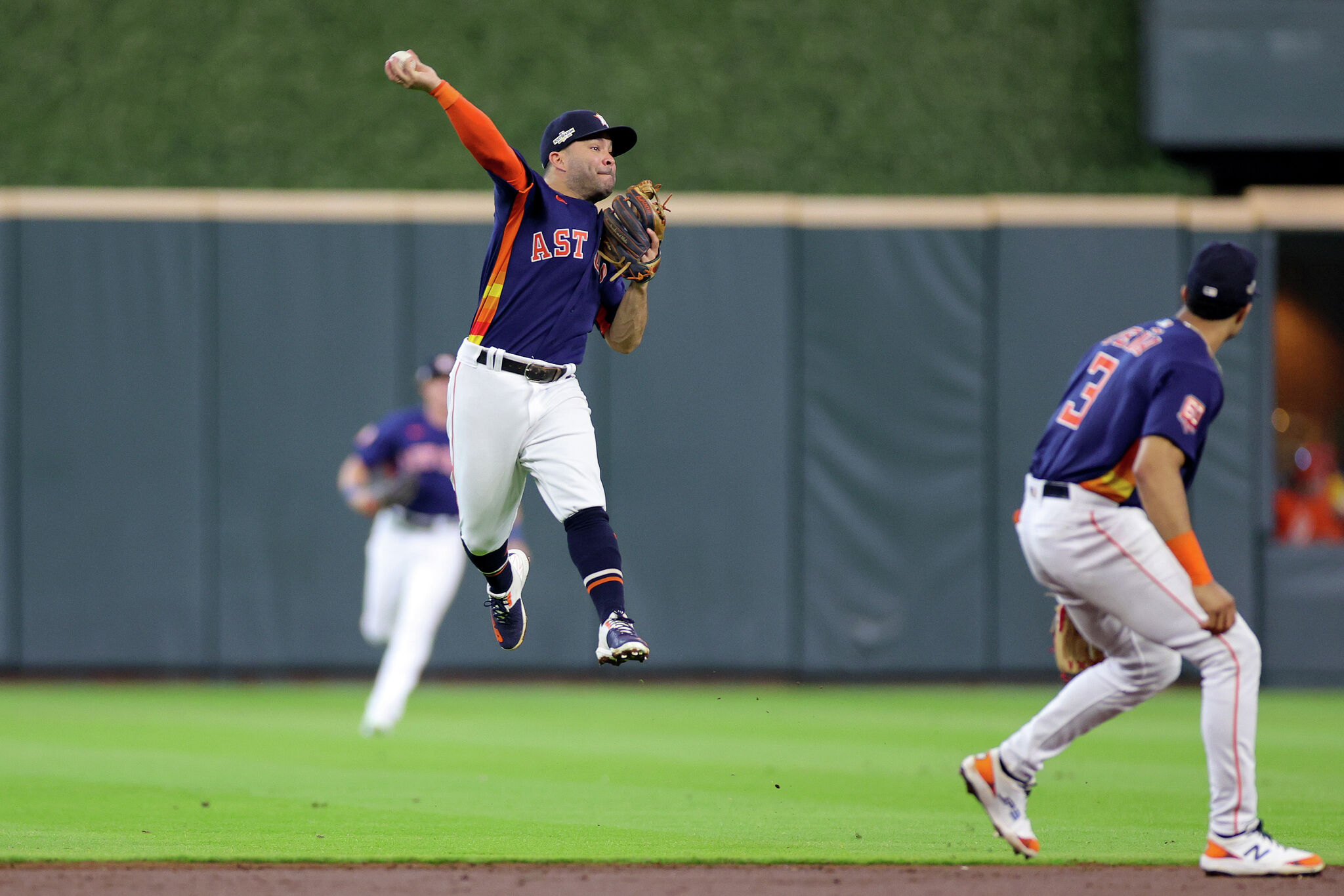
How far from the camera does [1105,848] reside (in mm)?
5688

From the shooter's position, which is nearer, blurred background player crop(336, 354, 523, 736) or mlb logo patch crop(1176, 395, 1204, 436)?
mlb logo patch crop(1176, 395, 1204, 436)

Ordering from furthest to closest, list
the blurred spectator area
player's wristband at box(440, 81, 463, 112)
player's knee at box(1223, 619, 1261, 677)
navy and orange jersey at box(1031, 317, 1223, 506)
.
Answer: the blurred spectator area < player's wristband at box(440, 81, 463, 112) < player's knee at box(1223, 619, 1261, 677) < navy and orange jersey at box(1031, 317, 1223, 506)

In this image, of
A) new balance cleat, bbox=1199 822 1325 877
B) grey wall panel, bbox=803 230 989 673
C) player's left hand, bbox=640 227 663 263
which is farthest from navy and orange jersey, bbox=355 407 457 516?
new balance cleat, bbox=1199 822 1325 877

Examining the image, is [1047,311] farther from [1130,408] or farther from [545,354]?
[545,354]

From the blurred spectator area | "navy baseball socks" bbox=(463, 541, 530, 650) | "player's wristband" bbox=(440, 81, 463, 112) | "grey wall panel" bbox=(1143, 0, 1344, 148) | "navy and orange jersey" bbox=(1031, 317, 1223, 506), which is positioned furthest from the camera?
the blurred spectator area

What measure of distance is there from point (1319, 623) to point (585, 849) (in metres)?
8.83

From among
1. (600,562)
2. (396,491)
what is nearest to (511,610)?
(600,562)


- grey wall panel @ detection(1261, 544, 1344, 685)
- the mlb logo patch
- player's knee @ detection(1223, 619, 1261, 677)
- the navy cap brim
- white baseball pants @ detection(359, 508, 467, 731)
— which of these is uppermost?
the navy cap brim

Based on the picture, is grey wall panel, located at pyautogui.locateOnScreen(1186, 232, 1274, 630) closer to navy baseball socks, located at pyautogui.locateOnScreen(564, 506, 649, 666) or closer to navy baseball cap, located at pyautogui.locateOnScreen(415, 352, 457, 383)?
navy baseball cap, located at pyautogui.locateOnScreen(415, 352, 457, 383)

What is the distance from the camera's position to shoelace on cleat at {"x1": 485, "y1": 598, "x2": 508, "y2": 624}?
5.96 meters

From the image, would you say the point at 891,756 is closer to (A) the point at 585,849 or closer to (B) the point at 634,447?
(A) the point at 585,849

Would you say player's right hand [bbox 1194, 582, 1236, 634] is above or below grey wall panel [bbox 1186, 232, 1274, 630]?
above

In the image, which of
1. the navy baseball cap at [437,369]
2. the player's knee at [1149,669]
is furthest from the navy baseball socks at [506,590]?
the navy baseball cap at [437,369]

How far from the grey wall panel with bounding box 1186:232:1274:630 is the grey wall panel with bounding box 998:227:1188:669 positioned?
20.2 inches
